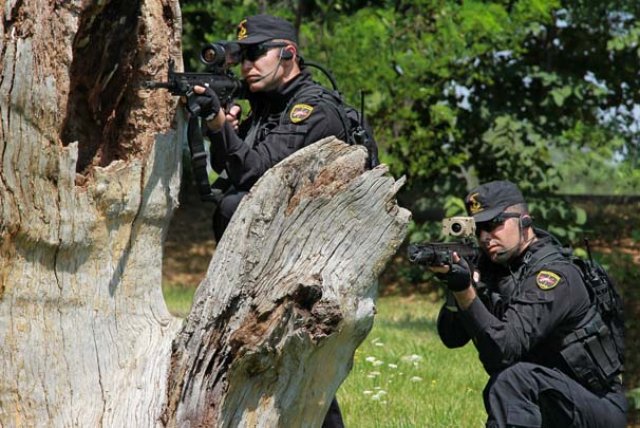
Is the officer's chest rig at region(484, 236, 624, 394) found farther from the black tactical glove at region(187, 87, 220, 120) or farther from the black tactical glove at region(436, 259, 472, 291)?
the black tactical glove at region(187, 87, 220, 120)

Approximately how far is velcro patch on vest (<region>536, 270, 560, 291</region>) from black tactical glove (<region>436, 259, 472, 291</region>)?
14.1 inches

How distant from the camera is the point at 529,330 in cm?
510

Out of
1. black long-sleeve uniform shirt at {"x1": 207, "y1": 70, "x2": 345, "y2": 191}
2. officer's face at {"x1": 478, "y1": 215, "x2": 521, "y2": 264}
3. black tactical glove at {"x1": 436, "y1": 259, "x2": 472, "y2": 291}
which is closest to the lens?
black long-sleeve uniform shirt at {"x1": 207, "y1": 70, "x2": 345, "y2": 191}

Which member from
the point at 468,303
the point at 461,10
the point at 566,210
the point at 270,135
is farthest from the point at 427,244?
the point at 566,210

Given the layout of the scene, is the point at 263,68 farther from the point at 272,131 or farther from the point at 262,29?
the point at 272,131

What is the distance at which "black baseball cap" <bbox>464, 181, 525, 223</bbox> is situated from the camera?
5.38m

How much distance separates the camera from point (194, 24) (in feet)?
52.2

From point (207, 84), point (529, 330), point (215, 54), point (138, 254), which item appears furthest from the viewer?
point (529, 330)

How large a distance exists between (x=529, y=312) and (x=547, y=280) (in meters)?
0.18

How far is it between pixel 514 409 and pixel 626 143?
890 centimetres

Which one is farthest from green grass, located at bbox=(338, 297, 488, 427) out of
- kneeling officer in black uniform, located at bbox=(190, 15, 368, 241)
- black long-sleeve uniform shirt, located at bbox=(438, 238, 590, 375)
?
kneeling officer in black uniform, located at bbox=(190, 15, 368, 241)

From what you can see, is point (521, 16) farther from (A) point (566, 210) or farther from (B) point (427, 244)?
(B) point (427, 244)

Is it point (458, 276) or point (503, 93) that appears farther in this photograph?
point (503, 93)

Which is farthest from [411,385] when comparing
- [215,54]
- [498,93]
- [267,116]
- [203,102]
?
[498,93]
